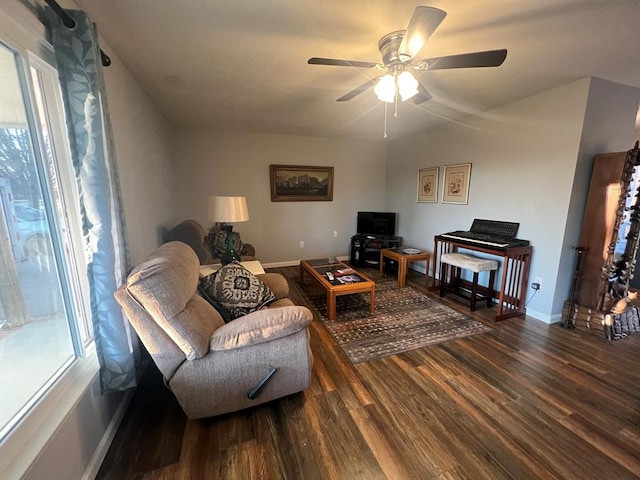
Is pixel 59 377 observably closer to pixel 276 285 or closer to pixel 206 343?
pixel 206 343

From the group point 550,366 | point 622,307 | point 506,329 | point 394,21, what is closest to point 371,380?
point 550,366

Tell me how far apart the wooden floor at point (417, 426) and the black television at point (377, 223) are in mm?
2866

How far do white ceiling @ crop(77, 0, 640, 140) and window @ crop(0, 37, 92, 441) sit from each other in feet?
2.18

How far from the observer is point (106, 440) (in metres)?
1.33

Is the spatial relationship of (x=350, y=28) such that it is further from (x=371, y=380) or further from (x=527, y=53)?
(x=371, y=380)

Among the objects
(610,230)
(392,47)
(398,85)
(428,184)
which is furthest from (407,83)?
(428,184)

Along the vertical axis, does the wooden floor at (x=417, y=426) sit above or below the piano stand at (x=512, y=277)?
below

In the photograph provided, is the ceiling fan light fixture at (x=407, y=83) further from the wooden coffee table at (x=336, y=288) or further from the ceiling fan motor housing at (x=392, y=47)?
the wooden coffee table at (x=336, y=288)

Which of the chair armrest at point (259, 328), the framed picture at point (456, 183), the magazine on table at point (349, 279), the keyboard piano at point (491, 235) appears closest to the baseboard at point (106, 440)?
the chair armrest at point (259, 328)

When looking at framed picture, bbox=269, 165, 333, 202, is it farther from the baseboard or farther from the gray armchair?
the baseboard

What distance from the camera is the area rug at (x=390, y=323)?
89.6 inches

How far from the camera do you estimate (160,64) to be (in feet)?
6.58

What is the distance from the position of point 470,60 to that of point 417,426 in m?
2.13

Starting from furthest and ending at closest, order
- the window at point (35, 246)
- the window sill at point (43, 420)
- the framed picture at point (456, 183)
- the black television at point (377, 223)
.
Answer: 1. the black television at point (377, 223)
2. the framed picture at point (456, 183)
3. the window at point (35, 246)
4. the window sill at point (43, 420)
